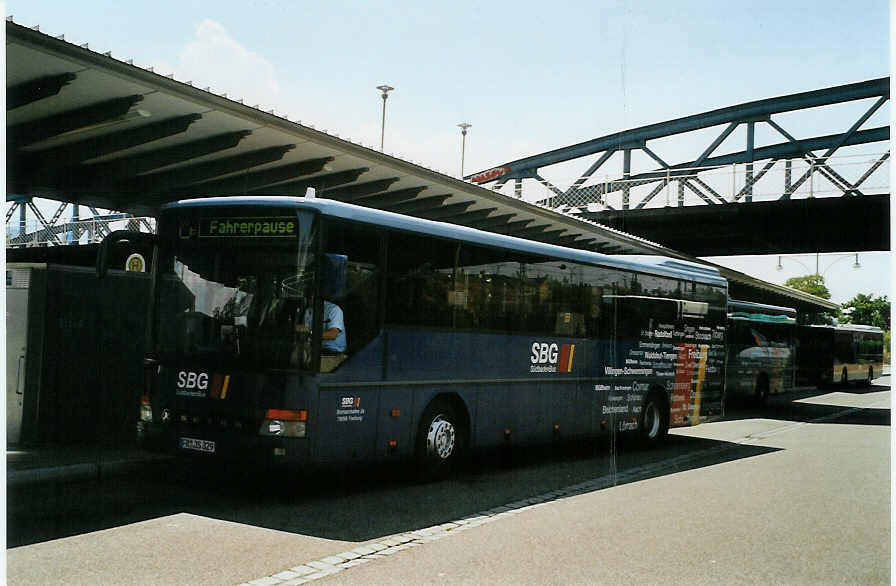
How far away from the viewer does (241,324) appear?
898cm

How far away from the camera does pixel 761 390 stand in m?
30.5

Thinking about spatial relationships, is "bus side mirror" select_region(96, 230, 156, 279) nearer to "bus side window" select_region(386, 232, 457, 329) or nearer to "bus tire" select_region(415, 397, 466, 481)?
"bus side window" select_region(386, 232, 457, 329)

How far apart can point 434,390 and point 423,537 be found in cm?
318

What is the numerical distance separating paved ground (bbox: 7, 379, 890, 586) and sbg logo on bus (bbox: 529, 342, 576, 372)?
55.9 inches

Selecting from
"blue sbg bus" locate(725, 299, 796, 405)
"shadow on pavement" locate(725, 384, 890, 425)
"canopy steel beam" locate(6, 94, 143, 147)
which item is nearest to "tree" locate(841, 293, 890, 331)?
"blue sbg bus" locate(725, 299, 796, 405)

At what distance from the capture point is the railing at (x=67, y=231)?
18656 millimetres

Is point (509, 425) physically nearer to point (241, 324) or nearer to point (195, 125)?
point (241, 324)

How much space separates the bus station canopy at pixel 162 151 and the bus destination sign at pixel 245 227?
7.91ft

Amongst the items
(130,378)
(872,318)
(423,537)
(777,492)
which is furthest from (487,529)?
(872,318)

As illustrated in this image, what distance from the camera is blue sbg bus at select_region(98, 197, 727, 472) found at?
8.88 meters

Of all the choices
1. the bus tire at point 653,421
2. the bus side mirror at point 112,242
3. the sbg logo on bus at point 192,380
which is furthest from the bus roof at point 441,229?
the bus tire at point 653,421

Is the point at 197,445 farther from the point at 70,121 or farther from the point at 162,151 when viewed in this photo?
the point at 162,151

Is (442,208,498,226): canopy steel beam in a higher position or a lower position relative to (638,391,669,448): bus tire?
higher

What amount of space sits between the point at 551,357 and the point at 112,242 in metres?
6.17
